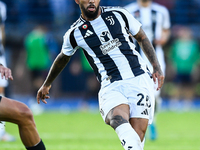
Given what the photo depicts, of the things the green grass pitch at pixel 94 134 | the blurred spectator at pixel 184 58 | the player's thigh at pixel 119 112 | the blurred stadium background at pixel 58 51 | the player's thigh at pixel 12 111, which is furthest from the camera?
the blurred stadium background at pixel 58 51

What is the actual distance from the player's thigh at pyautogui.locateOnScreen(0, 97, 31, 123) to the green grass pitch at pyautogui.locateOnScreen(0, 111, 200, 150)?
2.38 meters

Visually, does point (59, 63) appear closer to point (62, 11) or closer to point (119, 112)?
point (119, 112)

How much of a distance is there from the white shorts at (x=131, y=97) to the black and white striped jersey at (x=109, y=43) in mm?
89

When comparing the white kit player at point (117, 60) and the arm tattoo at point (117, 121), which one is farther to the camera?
the white kit player at point (117, 60)

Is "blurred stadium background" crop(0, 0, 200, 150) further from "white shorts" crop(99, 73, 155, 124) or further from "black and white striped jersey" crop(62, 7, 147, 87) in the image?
"white shorts" crop(99, 73, 155, 124)

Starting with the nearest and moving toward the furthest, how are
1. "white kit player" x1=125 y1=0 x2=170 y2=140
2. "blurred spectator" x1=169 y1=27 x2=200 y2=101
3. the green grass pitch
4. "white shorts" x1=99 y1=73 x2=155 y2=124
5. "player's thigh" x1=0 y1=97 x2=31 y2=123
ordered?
1. "player's thigh" x1=0 y1=97 x2=31 y2=123
2. "white shorts" x1=99 y1=73 x2=155 y2=124
3. the green grass pitch
4. "white kit player" x1=125 y1=0 x2=170 y2=140
5. "blurred spectator" x1=169 y1=27 x2=200 y2=101

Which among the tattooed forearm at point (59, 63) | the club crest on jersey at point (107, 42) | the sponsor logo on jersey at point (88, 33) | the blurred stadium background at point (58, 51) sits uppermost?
the sponsor logo on jersey at point (88, 33)

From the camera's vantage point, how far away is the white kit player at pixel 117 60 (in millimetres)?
4867

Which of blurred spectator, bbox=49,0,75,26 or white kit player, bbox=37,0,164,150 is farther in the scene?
blurred spectator, bbox=49,0,75,26

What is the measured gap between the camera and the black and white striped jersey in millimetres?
5031

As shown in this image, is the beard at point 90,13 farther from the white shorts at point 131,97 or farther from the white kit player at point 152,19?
the white kit player at point 152,19

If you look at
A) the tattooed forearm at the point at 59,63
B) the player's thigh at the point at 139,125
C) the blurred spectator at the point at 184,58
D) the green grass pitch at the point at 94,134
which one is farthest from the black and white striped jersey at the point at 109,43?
the blurred spectator at the point at 184,58

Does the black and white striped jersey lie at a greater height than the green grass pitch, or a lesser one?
greater

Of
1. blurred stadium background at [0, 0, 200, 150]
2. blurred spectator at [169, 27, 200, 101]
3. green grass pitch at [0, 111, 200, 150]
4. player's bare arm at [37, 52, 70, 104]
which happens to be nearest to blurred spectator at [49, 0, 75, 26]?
blurred stadium background at [0, 0, 200, 150]
